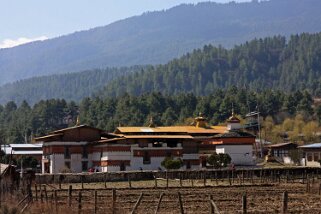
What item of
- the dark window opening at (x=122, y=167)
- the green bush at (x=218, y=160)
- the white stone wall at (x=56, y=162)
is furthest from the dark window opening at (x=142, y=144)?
the white stone wall at (x=56, y=162)

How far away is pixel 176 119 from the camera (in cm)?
14962

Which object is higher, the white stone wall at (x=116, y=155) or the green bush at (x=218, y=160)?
the white stone wall at (x=116, y=155)

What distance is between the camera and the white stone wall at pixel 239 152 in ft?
310

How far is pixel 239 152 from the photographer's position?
310ft

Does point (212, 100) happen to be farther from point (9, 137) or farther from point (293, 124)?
point (9, 137)

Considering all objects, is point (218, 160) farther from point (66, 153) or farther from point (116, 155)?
point (66, 153)

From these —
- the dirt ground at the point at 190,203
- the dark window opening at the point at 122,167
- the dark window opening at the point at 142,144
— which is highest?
the dark window opening at the point at 142,144

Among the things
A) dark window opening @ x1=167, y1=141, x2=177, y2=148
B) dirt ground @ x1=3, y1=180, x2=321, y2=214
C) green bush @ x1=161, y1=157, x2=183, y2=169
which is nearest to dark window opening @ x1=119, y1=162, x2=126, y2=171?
green bush @ x1=161, y1=157, x2=183, y2=169

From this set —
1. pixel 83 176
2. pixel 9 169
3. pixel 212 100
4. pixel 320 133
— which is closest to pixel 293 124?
pixel 320 133

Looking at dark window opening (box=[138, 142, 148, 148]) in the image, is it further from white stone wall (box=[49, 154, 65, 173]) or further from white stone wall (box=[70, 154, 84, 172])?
white stone wall (box=[49, 154, 65, 173])

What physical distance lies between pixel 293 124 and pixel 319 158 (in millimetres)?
39088

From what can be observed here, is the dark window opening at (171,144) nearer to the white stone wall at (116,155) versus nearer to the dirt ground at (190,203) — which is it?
the white stone wall at (116,155)

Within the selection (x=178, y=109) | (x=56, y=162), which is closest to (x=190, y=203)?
(x=56, y=162)

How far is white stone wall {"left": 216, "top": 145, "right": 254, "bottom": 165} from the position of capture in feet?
310
